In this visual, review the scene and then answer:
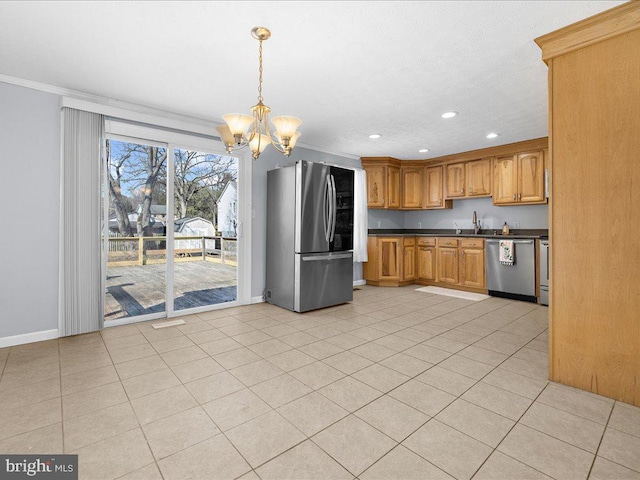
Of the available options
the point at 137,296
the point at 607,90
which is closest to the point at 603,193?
the point at 607,90

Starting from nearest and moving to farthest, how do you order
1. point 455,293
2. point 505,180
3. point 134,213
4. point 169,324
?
1. point 169,324
2. point 134,213
3. point 505,180
4. point 455,293

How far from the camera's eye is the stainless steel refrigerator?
3.99 m

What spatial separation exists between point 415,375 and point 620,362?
125 cm

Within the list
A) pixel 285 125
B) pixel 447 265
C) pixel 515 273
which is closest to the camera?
pixel 285 125

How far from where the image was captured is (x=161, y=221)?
12.5 feet

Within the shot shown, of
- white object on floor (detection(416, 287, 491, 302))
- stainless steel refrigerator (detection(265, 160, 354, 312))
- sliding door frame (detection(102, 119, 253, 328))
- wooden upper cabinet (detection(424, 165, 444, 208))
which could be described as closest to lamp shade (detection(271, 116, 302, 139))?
stainless steel refrigerator (detection(265, 160, 354, 312))

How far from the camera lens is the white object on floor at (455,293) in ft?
16.2

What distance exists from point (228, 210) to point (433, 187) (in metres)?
3.89

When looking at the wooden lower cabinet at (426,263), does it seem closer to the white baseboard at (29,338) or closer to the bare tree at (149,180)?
the bare tree at (149,180)

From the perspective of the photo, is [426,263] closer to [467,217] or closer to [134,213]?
[467,217]

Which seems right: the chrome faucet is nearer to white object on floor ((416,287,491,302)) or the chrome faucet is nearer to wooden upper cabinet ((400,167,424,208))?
wooden upper cabinet ((400,167,424,208))

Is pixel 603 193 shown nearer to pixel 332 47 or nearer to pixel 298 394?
pixel 332 47

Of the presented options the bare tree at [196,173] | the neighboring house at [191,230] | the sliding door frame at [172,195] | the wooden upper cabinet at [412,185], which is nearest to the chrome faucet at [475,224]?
the wooden upper cabinet at [412,185]

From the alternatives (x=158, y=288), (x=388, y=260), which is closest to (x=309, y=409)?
(x=158, y=288)
